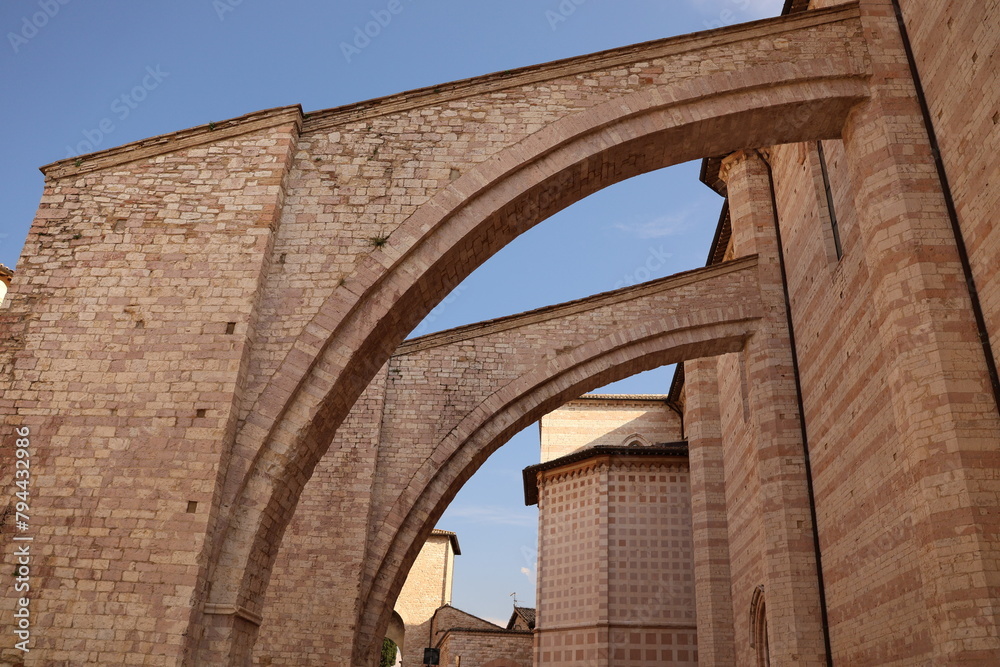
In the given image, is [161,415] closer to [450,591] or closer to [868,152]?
[868,152]

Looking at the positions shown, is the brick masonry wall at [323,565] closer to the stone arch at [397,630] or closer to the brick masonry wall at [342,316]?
the brick masonry wall at [342,316]

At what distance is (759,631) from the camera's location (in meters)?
10.4

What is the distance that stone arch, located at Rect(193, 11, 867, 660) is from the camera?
6.45m

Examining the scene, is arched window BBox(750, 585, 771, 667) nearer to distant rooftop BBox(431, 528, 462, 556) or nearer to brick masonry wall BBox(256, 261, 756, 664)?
brick masonry wall BBox(256, 261, 756, 664)

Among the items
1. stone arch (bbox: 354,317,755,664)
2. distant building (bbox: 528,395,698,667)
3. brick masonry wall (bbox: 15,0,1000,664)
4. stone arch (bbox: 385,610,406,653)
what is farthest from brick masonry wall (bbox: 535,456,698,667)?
stone arch (bbox: 385,610,406,653)

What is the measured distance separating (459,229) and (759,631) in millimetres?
7086

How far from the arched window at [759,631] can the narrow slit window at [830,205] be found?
15.2ft

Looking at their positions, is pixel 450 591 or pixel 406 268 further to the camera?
pixel 450 591

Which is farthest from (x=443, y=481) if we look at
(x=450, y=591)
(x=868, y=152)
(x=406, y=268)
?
(x=450, y=591)

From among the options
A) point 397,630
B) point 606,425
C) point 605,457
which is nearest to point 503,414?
point 605,457

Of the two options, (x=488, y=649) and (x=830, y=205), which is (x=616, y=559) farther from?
(x=830, y=205)

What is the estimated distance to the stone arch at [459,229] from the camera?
254 inches

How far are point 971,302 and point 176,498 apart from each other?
6591 mm

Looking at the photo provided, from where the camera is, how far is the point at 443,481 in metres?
11.6
